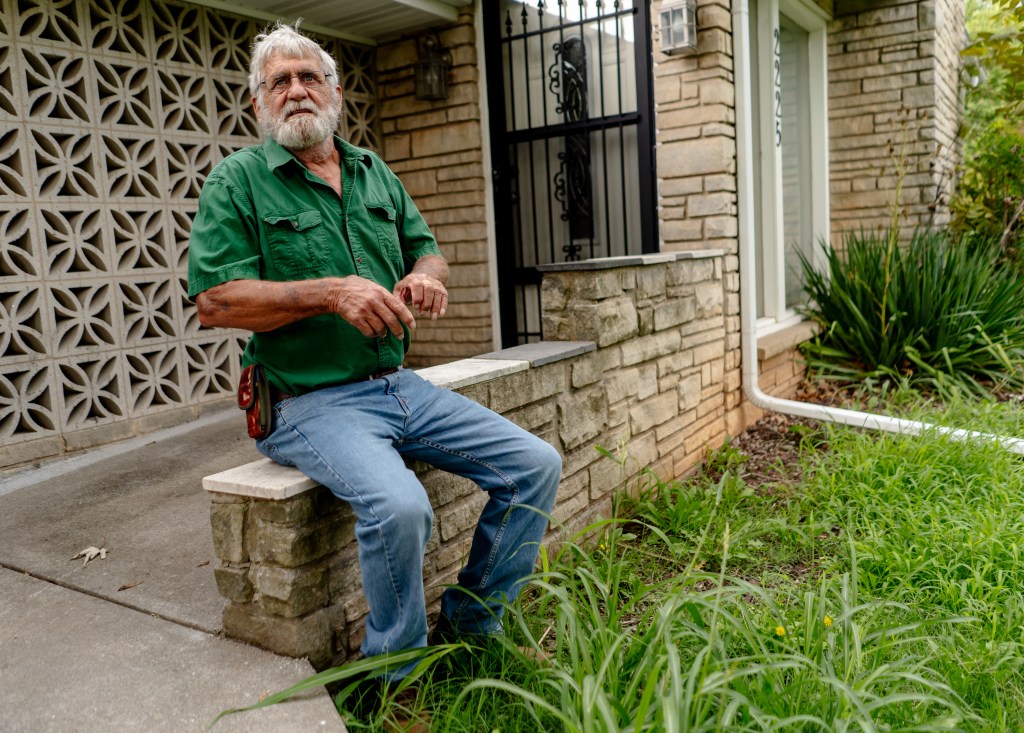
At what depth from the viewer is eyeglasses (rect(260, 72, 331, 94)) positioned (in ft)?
7.55

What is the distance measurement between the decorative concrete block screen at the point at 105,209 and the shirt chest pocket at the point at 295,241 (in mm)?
2071

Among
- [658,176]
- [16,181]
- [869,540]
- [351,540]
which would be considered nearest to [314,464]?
[351,540]

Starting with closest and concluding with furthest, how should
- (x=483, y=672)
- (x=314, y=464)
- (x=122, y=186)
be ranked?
(x=314, y=464), (x=483, y=672), (x=122, y=186)

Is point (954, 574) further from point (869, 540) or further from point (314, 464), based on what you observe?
point (314, 464)

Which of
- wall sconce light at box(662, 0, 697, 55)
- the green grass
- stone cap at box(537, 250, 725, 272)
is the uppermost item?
wall sconce light at box(662, 0, 697, 55)

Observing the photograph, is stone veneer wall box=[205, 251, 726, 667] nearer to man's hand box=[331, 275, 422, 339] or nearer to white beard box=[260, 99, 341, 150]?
man's hand box=[331, 275, 422, 339]

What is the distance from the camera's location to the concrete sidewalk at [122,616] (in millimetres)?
1870

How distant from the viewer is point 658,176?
15.2 feet

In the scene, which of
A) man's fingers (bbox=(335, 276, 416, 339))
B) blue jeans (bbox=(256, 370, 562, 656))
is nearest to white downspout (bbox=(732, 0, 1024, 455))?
blue jeans (bbox=(256, 370, 562, 656))

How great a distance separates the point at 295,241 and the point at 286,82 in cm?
45

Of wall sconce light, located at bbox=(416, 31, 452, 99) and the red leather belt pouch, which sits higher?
wall sconce light, located at bbox=(416, 31, 452, 99)

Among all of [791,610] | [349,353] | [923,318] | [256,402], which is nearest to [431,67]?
[923,318]

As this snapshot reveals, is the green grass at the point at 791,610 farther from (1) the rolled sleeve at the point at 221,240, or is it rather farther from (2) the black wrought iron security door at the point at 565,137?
(2) the black wrought iron security door at the point at 565,137

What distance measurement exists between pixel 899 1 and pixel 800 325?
8.73ft
